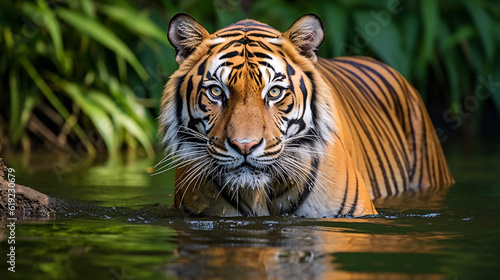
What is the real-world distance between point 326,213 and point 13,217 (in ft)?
3.61

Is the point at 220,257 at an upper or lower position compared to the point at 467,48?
lower

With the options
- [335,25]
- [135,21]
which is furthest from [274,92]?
[335,25]

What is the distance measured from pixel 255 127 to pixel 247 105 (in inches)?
4.1

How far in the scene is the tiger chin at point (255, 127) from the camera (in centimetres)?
264

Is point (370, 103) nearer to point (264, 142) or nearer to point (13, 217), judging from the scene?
point (264, 142)

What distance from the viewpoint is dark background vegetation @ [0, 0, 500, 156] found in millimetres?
6219

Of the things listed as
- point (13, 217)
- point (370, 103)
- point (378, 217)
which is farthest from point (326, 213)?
point (370, 103)

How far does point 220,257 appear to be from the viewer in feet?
6.74

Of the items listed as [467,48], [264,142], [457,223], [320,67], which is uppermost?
[467,48]

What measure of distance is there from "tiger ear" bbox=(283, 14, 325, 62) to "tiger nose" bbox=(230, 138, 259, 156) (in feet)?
1.74

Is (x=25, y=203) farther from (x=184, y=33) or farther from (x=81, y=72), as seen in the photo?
(x=81, y=72)

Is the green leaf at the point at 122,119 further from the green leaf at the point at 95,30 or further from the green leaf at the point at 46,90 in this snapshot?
the green leaf at the point at 95,30

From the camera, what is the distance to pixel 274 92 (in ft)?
8.99

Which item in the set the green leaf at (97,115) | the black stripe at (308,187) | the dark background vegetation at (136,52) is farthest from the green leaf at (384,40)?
the black stripe at (308,187)
